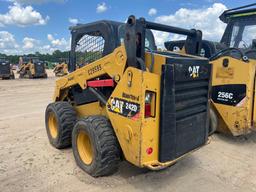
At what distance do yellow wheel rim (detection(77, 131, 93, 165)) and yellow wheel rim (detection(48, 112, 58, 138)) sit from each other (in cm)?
107

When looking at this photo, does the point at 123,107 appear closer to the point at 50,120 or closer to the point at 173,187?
the point at 173,187

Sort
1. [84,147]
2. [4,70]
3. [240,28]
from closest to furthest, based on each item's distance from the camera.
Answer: [84,147] < [240,28] < [4,70]

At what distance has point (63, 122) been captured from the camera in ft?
15.2

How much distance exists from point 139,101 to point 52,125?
2.51 meters

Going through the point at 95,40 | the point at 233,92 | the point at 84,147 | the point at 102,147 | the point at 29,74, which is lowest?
the point at 84,147

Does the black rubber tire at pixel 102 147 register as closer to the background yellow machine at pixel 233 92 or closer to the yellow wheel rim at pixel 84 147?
the yellow wheel rim at pixel 84 147

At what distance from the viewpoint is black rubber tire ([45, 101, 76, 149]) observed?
4.64 m

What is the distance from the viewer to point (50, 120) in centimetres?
510

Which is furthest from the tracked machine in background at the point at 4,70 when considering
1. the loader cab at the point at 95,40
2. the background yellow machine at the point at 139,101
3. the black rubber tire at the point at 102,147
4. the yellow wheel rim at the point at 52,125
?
the black rubber tire at the point at 102,147

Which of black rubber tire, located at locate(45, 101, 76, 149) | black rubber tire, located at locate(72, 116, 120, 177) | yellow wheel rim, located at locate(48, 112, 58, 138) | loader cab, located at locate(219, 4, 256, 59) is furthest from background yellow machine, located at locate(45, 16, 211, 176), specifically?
loader cab, located at locate(219, 4, 256, 59)

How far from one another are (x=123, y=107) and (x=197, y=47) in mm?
1695

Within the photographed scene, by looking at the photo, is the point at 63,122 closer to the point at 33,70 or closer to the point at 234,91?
the point at 234,91

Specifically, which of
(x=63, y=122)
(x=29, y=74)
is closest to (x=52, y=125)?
(x=63, y=122)

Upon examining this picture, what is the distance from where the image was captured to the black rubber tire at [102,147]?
3512 mm
